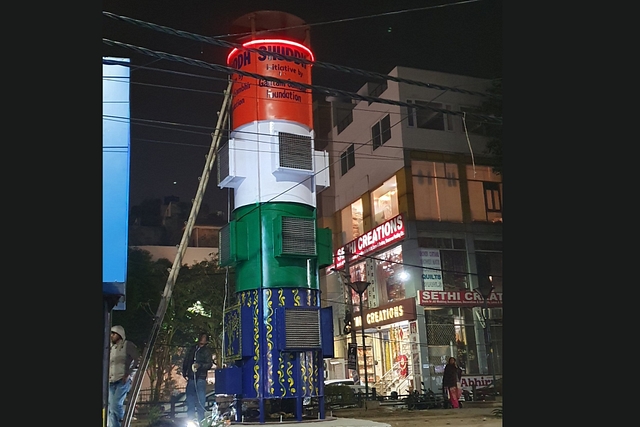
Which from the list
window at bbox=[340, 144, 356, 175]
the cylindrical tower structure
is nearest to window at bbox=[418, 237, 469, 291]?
window at bbox=[340, 144, 356, 175]

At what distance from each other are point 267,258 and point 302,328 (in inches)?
44.3

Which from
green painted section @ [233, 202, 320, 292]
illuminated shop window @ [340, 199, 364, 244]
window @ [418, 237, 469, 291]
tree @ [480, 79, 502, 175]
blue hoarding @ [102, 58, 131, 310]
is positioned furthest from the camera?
illuminated shop window @ [340, 199, 364, 244]

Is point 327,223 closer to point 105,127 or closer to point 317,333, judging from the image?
point 317,333

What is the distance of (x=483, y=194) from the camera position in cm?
2233

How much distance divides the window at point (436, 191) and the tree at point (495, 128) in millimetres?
1414

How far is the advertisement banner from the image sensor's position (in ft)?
68.9

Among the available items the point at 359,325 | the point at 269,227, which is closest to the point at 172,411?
the point at 269,227

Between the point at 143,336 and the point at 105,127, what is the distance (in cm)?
1026

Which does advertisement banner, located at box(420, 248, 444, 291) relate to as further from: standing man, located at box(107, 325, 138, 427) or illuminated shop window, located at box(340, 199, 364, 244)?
standing man, located at box(107, 325, 138, 427)

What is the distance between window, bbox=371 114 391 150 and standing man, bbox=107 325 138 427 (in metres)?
15.1

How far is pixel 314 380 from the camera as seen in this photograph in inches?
396

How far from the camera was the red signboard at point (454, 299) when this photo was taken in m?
20.2

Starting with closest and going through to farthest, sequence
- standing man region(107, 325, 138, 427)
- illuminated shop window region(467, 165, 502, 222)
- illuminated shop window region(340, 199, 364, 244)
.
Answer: standing man region(107, 325, 138, 427) < illuminated shop window region(467, 165, 502, 222) < illuminated shop window region(340, 199, 364, 244)

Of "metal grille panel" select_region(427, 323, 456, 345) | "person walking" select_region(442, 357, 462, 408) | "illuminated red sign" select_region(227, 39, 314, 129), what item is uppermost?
"illuminated red sign" select_region(227, 39, 314, 129)
